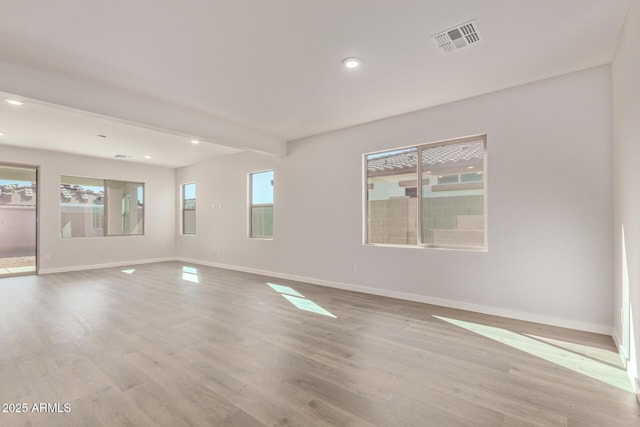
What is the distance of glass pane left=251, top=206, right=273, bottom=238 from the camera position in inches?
250

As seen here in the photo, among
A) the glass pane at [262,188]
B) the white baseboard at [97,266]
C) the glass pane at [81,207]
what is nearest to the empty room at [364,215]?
the glass pane at [262,188]

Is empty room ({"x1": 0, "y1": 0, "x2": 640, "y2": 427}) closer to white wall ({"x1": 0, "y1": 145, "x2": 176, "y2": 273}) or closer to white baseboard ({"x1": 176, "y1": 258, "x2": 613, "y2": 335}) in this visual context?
white baseboard ({"x1": 176, "y1": 258, "x2": 613, "y2": 335})

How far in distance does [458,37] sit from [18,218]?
9.02m

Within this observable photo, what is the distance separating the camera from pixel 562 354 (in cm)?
260

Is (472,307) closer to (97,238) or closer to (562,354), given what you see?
(562,354)

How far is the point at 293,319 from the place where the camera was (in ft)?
11.6

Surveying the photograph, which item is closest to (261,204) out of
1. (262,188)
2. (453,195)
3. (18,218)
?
(262,188)

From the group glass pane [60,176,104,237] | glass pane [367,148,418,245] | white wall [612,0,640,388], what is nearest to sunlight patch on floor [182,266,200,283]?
glass pane [60,176,104,237]

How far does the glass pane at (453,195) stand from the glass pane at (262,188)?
3310 mm

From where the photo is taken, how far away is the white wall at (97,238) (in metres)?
6.52

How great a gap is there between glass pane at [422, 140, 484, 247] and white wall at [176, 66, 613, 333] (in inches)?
7.3

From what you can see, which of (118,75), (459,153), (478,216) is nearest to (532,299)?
(478,216)

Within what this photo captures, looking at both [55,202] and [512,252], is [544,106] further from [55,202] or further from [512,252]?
[55,202]

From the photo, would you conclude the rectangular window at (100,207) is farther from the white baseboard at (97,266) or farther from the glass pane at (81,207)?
the white baseboard at (97,266)
